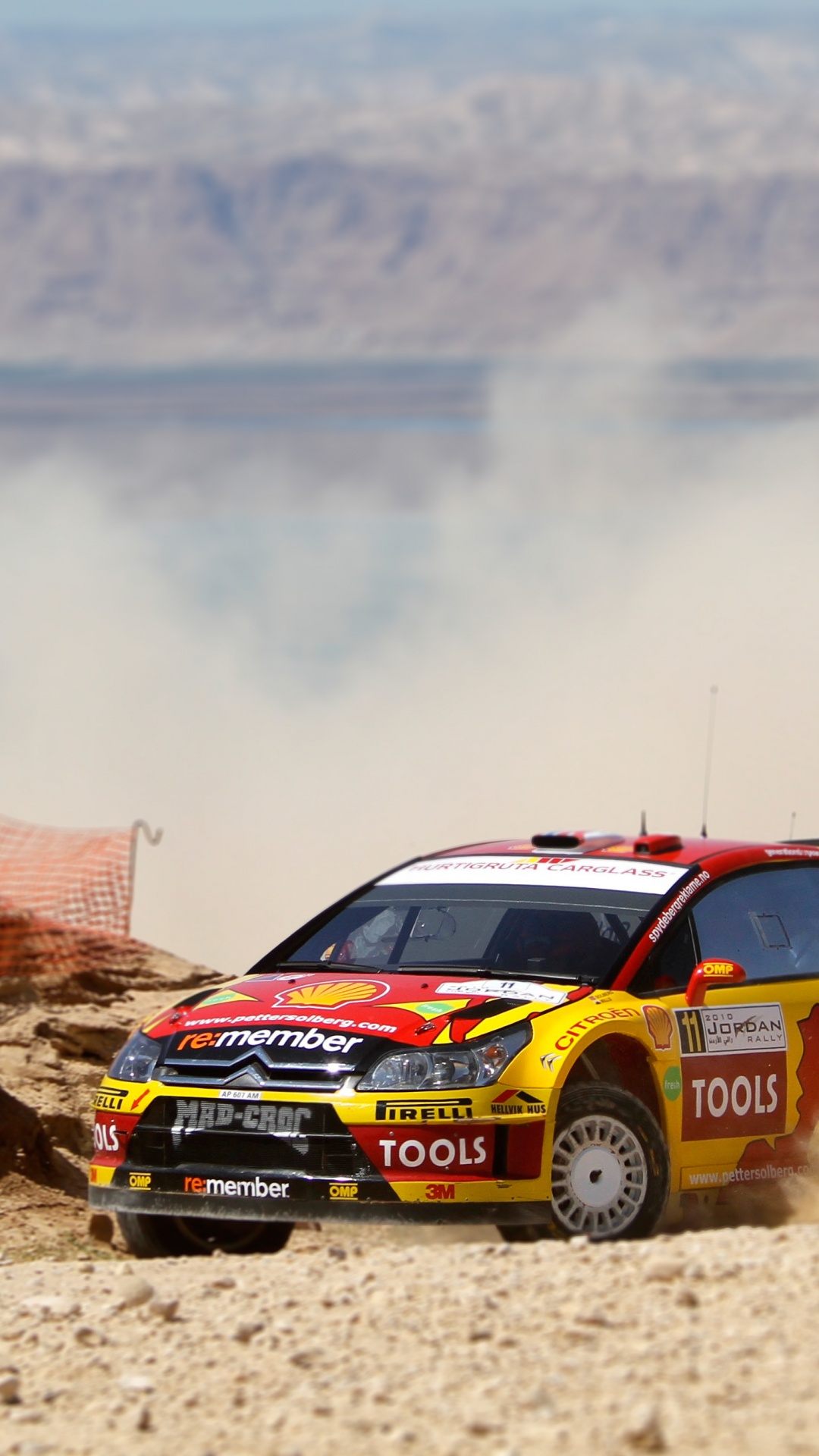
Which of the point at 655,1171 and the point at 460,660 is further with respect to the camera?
the point at 460,660

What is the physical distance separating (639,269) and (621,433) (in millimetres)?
106409

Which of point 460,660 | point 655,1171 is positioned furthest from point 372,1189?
point 460,660

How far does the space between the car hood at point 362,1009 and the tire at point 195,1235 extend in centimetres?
56

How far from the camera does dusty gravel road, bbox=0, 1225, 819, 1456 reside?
4.80 metres

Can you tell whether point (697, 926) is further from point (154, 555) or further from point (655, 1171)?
point (154, 555)

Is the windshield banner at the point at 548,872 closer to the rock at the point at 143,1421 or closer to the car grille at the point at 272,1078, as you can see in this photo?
the car grille at the point at 272,1078

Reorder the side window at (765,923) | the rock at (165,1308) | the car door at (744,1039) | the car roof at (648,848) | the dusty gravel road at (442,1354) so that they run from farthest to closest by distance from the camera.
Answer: the car roof at (648,848), the side window at (765,923), the car door at (744,1039), the rock at (165,1308), the dusty gravel road at (442,1354)

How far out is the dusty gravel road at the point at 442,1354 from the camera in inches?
189

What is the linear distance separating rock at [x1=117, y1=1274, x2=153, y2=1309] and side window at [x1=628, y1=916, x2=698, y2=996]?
1.92 metres

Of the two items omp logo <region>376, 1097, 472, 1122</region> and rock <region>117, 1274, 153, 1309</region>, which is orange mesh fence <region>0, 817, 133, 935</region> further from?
rock <region>117, 1274, 153, 1309</region>

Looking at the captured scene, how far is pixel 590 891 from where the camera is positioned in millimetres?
7582

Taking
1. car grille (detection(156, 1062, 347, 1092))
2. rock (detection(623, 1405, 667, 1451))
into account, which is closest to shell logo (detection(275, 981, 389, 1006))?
car grille (detection(156, 1062, 347, 1092))

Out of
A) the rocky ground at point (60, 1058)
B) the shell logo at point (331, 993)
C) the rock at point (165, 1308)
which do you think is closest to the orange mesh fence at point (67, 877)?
the rocky ground at point (60, 1058)

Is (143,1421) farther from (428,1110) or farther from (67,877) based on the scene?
(67,877)
